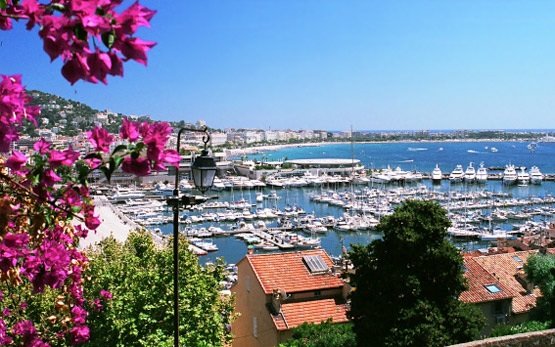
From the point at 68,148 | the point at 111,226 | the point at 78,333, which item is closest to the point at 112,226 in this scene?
the point at 111,226

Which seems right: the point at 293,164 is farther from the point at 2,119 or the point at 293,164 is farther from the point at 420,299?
the point at 2,119

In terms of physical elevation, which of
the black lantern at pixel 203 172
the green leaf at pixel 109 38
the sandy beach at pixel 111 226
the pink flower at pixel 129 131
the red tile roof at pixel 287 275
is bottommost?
the sandy beach at pixel 111 226

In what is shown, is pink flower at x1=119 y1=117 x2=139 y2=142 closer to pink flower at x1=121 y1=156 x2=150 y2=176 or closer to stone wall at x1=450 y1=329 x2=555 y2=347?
pink flower at x1=121 y1=156 x2=150 y2=176

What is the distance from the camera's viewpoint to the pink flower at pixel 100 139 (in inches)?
86.2

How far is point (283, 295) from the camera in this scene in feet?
49.3

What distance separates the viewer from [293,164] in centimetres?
11781

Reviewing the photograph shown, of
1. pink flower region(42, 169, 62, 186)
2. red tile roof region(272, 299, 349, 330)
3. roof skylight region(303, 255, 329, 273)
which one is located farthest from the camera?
roof skylight region(303, 255, 329, 273)

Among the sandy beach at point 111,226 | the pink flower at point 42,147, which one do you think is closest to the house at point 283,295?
the pink flower at point 42,147

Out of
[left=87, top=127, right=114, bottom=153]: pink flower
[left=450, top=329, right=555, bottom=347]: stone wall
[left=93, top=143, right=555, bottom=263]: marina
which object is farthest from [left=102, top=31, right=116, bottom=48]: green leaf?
[left=93, top=143, right=555, bottom=263]: marina

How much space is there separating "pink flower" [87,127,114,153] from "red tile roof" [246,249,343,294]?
13380 mm

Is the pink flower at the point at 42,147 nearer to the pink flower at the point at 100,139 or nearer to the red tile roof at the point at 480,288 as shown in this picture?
the pink flower at the point at 100,139

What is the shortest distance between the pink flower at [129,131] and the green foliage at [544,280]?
48.7 ft

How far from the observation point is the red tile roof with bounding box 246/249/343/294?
1555 centimetres

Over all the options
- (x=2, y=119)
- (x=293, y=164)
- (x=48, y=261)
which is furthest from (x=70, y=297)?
(x=293, y=164)
